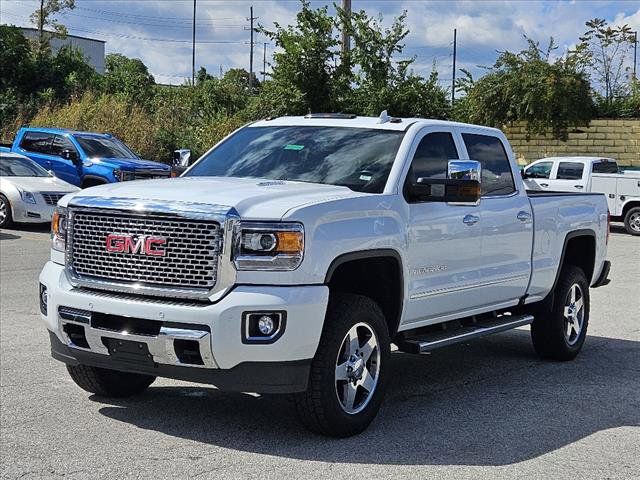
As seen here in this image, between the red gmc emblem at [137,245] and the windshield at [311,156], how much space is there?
4.48ft

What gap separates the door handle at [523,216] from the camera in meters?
7.72

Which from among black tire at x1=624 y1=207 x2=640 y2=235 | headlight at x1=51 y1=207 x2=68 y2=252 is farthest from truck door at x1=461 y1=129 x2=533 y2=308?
black tire at x1=624 y1=207 x2=640 y2=235

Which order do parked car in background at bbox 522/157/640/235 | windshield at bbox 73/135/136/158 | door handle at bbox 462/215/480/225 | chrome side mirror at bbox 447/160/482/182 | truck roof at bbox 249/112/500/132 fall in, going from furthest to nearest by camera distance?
parked car in background at bbox 522/157/640/235, windshield at bbox 73/135/136/158, truck roof at bbox 249/112/500/132, door handle at bbox 462/215/480/225, chrome side mirror at bbox 447/160/482/182

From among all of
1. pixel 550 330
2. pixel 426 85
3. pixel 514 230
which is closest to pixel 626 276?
pixel 550 330

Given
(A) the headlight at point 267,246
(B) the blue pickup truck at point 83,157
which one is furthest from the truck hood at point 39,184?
(A) the headlight at point 267,246

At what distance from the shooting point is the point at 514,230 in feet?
25.0

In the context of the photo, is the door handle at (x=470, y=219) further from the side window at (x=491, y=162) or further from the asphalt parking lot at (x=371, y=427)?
the asphalt parking lot at (x=371, y=427)

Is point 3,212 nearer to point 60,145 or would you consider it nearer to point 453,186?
point 60,145

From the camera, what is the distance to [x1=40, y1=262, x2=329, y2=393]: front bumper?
523 cm

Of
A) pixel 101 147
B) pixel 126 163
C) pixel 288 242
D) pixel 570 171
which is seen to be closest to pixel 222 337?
pixel 288 242

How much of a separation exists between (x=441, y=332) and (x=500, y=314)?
57.4 inches

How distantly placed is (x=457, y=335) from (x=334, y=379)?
1.61 meters

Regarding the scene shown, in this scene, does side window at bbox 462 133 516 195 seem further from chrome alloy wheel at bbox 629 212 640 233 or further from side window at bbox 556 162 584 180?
side window at bbox 556 162 584 180

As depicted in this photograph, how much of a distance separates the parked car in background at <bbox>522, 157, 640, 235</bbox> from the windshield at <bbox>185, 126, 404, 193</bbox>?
15.7m
